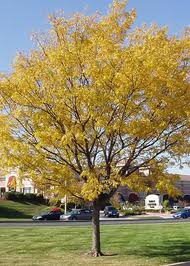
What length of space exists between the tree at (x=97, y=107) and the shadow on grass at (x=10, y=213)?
48.7m

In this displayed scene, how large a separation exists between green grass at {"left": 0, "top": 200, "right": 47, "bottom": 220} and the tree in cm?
4749

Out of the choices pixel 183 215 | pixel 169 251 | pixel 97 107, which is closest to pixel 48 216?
pixel 183 215

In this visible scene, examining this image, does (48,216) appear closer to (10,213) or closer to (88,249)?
(10,213)

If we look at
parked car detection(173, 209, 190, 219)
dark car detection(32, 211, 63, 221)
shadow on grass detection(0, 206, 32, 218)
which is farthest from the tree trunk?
parked car detection(173, 209, 190, 219)

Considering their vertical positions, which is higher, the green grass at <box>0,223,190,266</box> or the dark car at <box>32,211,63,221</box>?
the dark car at <box>32,211,63,221</box>

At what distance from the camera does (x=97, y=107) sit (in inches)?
587

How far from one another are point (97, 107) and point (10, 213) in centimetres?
5338

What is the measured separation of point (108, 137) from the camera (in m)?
15.6

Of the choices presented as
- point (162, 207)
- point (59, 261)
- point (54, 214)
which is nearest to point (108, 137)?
point (59, 261)

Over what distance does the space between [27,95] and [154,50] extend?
390cm

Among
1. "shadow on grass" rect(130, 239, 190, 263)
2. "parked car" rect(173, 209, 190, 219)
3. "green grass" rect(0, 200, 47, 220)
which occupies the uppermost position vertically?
"green grass" rect(0, 200, 47, 220)

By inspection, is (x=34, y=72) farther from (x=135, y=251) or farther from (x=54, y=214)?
(x=54, y=214)

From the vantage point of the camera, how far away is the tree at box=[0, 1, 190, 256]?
1481 cm

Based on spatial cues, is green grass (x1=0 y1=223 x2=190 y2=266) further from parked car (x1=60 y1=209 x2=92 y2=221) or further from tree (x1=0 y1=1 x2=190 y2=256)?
parked car (x1=60 y1=209 x2=92 y2=221)
